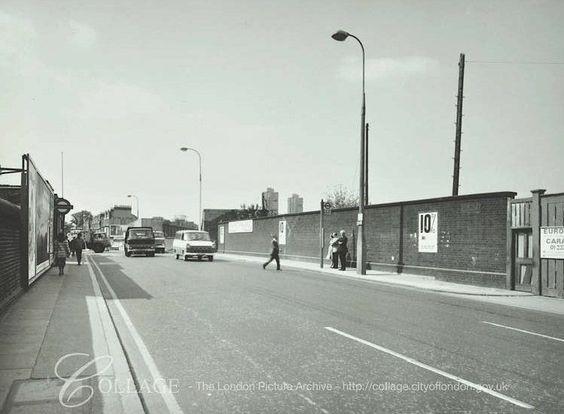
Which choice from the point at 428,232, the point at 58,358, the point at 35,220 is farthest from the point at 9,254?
the point at 428,232

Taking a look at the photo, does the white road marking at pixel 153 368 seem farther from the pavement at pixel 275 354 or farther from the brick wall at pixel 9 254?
the brick wall at pixel 9 254

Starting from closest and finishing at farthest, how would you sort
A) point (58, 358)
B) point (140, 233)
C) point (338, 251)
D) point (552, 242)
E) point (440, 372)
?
point (440, 372), point (58, 358), point (552, 242), point (338, 251), point (140, 233)

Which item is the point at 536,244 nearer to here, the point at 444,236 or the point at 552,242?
the point at 552,242

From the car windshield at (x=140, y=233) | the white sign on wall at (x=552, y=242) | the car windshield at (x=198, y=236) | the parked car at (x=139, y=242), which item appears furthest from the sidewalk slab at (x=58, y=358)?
the car windshield at (x=140, y=233)

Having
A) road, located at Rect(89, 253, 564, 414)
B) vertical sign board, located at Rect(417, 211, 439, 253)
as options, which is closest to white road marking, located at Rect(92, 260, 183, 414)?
road, located at Rect(89, 253, 564, 414)

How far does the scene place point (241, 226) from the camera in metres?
44.4

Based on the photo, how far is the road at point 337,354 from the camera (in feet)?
16.7

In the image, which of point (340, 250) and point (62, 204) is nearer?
point (340, 250)

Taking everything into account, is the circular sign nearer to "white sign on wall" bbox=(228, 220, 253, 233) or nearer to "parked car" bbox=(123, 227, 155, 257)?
"parked car" bbox=(123, 227, 155, 257)

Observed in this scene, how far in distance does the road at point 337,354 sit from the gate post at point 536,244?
3.35 m

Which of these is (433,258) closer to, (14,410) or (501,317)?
(501,317)

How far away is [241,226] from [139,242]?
34.9 ft

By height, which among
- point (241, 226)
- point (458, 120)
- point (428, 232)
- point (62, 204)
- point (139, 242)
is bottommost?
point (139, 242)

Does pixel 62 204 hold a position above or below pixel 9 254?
above
